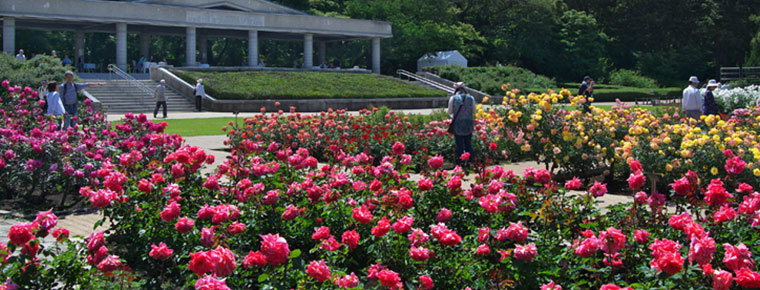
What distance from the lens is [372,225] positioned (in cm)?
440

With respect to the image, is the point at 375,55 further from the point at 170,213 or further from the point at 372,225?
the point at 170,213

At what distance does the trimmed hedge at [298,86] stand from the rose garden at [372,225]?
73.9 feet

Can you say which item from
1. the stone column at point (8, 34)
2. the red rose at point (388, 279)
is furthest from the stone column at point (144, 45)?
the red rose at point (388, 279)

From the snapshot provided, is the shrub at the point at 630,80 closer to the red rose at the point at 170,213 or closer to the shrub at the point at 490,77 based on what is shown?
the shrub at the point at 490,77

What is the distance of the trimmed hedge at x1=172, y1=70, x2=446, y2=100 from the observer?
30434 mm

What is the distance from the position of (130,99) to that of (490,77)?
22.0m

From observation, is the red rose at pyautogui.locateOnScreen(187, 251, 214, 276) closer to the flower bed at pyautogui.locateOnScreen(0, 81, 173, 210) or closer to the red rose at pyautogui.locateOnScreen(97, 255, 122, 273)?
the red rose at pyautogui.locateOnScreen(97, 255, 122, 273)

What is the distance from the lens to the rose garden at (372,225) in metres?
3.39

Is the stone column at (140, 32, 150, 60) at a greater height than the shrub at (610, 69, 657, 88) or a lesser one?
greater

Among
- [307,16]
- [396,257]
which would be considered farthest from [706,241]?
[307,16]

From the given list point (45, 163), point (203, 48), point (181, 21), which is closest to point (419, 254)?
point (45, 163)

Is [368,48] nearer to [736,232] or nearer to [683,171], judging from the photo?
[683,171]

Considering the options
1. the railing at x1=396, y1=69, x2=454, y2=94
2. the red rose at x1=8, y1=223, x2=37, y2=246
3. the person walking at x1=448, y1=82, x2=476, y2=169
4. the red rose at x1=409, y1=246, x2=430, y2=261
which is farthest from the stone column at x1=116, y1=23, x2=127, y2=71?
the red rose at x1=409, y1=246, x2=430, y2=261

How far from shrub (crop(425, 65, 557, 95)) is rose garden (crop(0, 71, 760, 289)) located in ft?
103
